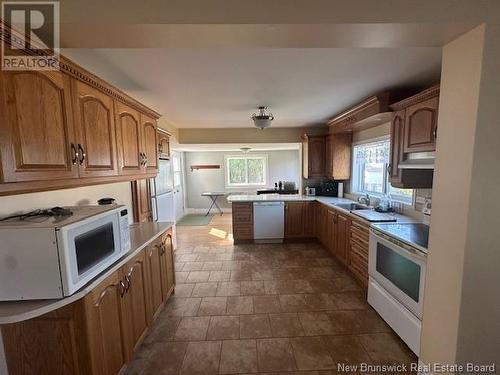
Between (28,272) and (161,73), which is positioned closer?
(28,272)

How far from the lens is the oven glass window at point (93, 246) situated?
123cm

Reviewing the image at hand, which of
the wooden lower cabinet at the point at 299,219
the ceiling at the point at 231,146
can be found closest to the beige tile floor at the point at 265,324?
the wooden lower cabinet at the point at 299,219

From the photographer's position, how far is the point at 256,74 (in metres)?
2.04

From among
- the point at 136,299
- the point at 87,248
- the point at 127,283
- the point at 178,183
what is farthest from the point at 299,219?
the point at 178,183

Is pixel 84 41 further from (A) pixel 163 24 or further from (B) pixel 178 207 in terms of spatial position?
(B) pixel 178 207

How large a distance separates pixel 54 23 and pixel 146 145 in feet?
4.99

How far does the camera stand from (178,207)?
6781 mm

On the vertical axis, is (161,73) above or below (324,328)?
above

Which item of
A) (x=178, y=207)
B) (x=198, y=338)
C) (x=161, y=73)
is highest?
(x=161, y=73)

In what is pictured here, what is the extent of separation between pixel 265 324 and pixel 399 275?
4.24ft

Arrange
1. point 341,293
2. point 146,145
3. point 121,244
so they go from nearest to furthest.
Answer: point 121,244 → point 146,145 → point 341,293

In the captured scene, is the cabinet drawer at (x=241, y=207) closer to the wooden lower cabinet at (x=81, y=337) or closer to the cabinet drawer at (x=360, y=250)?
the cabinet drawer at (x=360, y=250)

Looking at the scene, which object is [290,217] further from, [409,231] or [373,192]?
[409,231]

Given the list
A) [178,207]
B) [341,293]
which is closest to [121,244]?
[341,293]
